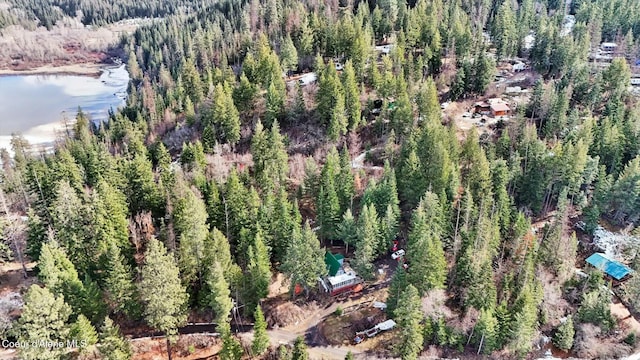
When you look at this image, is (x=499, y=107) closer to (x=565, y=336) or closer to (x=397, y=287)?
(x=565, y=336)

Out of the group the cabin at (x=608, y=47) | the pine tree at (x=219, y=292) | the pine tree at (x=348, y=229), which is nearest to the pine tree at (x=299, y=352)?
the pine tree at (x=219, y=292)

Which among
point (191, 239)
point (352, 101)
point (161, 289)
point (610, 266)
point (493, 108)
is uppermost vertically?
point (352, 101)

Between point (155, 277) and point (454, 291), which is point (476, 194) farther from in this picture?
point (155, 277)

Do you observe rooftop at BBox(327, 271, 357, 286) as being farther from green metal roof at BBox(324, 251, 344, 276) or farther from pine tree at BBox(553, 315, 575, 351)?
pine tree at BBox(553, 315, 575, 351)

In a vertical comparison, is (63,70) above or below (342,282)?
above

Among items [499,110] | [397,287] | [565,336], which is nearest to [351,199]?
[397,287]

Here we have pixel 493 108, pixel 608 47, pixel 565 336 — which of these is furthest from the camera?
pixel 608 47
